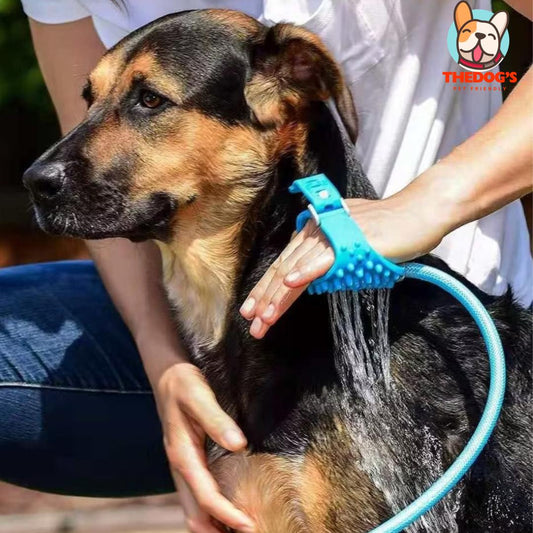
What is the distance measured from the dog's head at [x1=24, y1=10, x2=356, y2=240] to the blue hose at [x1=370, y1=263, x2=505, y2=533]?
481 mm

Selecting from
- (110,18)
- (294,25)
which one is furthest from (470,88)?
(110,18)

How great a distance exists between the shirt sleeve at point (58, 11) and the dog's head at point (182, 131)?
42 cm

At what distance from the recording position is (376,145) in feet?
10.5

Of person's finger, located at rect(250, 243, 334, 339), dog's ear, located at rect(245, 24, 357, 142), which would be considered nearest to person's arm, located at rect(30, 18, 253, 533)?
person's finger, located at rect(250, 243, 334, 339)

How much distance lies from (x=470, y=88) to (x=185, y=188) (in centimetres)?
86

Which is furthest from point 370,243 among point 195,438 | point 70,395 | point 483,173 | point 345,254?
point 70,395

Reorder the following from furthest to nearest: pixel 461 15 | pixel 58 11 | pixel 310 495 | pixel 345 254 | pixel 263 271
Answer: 1. pixel 58 11
2. pixel 461 15
3. pixel 263 271
4. pixel 310 495
5. pixel 345 254

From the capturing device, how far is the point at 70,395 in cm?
339

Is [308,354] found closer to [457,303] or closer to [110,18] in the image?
[457,303]

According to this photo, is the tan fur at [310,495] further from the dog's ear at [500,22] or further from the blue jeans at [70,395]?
the dog's ear at [500,22]

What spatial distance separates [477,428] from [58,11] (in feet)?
5.68

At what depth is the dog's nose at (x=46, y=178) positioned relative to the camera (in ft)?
9.34

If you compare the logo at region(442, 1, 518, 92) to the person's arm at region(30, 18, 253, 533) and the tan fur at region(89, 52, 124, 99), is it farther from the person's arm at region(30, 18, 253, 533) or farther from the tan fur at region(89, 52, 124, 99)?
the person's arm at region(30, 18, 253, 533)

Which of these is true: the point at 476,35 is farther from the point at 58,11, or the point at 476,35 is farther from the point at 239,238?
the point at 58,11
